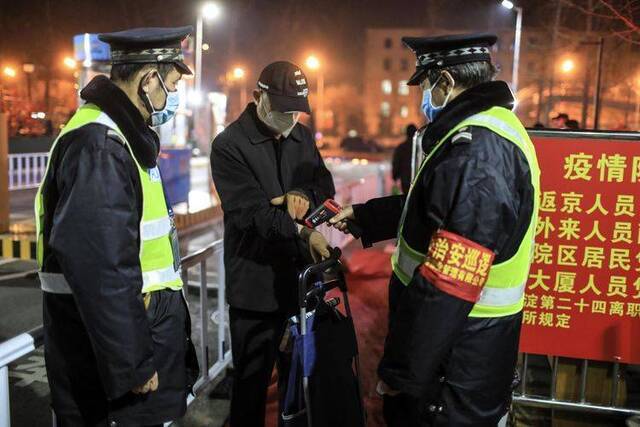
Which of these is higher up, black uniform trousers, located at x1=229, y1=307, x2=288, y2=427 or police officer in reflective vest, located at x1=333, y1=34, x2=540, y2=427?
police officer in reflective vest, located at x1=333, y1=34, x2=540, y2=427

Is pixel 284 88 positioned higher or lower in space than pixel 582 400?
higher

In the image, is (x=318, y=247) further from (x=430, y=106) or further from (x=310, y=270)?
(x=430, y=106)

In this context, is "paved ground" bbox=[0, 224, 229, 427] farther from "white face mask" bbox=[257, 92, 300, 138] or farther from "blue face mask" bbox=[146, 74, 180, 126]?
"blue face mask" bbox=[146, 74, 180, 126]

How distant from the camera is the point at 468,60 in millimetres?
2330

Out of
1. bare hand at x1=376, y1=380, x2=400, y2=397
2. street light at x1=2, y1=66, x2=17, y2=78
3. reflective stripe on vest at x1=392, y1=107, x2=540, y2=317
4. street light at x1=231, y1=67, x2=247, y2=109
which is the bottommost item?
bare hand at x1=376, y1=380, x2=400, y2=397

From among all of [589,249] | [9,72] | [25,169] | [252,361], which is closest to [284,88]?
[252,361]

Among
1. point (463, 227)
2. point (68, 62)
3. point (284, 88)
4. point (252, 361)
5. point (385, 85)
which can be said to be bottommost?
point (252, 361)

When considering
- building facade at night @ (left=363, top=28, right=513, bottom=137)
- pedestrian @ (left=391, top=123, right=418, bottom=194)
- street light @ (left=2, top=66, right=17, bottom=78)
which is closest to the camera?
pedestrian @ (left=391, top=123, right=418, bottom=194)

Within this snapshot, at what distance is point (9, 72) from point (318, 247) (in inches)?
897

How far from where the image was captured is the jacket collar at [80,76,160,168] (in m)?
2.22

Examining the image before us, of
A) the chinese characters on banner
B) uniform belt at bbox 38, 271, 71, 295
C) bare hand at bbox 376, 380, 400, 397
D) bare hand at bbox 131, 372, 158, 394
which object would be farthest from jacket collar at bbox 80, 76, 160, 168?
the chinese characters on banner

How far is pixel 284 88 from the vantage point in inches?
131

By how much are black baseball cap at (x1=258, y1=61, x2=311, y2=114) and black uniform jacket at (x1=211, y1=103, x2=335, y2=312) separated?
192 millimetres

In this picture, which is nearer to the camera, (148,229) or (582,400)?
(148,229)
